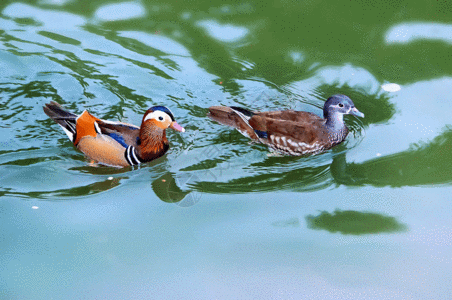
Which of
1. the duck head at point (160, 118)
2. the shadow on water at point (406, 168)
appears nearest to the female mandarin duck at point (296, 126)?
the shadow on water at point (406, 168)

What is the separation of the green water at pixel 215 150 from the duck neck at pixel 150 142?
0.12m

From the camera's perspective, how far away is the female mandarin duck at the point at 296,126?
539 centimetres

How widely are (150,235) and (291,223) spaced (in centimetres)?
112

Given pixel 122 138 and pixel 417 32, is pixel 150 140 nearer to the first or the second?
pixel 122 138

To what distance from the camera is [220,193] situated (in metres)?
4.62

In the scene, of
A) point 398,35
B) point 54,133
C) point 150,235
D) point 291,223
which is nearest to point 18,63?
point 54,133

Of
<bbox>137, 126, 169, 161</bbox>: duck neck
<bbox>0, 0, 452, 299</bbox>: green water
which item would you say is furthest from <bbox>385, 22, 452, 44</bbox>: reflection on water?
<bbox>137, 126, 169, 161</bbox>: duck neck

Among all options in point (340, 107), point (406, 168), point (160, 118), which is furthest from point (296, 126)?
point (160, 118)

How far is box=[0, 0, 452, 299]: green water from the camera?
3.94 meters

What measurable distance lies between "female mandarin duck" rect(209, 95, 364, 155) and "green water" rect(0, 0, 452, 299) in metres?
0.15

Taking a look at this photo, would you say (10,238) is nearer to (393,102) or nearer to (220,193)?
(220,193)

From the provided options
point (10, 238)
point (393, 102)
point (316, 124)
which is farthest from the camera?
point (393, 102)

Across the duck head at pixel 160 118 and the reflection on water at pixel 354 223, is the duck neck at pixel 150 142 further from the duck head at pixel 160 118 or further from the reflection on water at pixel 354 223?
the reflection on water at pixel 354 223

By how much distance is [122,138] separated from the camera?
5.34m
